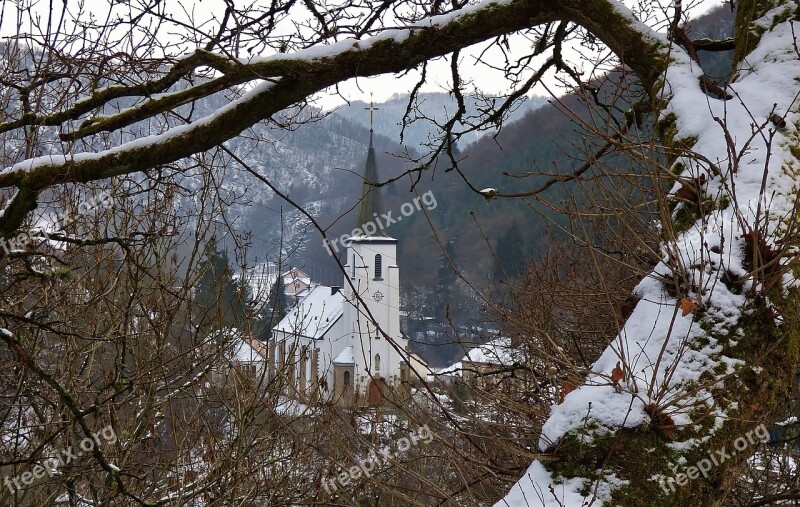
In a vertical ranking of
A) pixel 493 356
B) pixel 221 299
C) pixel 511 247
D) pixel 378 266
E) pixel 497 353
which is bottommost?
pixel 493 356

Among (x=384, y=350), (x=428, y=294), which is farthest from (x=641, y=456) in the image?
(x=428, y=294)

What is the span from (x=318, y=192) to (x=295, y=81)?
71537 mm

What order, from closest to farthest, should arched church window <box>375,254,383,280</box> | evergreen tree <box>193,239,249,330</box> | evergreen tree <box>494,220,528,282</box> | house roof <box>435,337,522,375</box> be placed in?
house roof <box>435,337,522,375</box>, evergreen tree <box>193,239,249,330</box>, evergreen tree <box>494,220,528,282</box>, arched church window <box>375,254,383,280</box>

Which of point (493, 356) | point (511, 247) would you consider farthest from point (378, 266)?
point (493, 356)

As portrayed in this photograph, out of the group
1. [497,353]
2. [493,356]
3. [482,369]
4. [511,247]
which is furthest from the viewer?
[511,247]

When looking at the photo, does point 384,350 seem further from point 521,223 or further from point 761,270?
point 761,270

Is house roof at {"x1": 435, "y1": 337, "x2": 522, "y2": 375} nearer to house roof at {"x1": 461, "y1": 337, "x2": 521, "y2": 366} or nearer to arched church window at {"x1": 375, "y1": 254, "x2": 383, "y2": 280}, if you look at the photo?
house roof at {"x1": 461, "y1": 337, "x2": 521, "y2": 366}

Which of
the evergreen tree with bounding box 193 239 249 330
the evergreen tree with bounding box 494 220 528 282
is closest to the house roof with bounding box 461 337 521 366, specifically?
the evergreen tree with bounding box 193 239 249 330

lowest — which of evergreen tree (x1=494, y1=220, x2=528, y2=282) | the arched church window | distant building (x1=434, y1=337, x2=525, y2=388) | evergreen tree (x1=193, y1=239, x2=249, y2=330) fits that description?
distant building (x1=434, y1=337, x2=525, y2=388)

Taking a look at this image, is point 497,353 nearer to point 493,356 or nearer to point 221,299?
point 493,356

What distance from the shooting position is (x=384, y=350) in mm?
40406

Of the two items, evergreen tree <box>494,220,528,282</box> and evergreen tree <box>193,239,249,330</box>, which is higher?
evergreen tree <box>494,220,528,282</box>

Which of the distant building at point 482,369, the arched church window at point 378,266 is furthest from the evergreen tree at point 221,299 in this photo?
the arched church window at point 378,266

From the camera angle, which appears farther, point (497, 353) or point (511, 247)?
point (511, 247)
